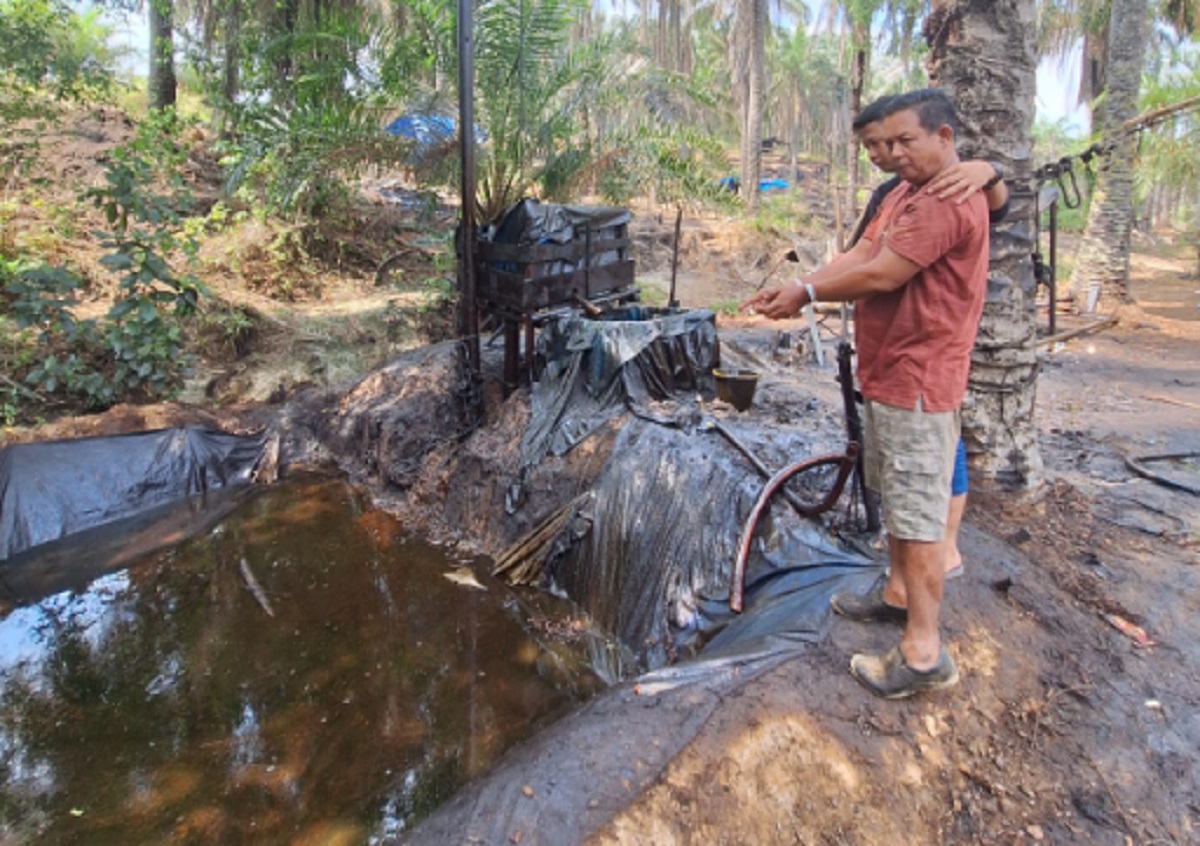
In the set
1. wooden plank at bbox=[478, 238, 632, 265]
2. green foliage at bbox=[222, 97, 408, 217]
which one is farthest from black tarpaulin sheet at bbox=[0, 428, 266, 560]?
wooden plank at bbox=[478, 238, 632, 265]

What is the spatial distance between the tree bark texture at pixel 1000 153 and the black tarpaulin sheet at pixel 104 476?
5.69 metres

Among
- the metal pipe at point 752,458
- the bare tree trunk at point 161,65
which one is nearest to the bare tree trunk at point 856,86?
the metal pipe at point 752,458

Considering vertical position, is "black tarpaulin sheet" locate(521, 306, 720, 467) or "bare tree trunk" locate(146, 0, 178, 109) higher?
"bare tree trunk" locate(146, 0, 178, 109)

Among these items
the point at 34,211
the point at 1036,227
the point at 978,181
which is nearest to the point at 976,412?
the point at 1036,227

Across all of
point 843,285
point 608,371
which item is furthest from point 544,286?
point 843,285

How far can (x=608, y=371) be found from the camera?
5.02 m

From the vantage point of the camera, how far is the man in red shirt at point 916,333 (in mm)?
1983

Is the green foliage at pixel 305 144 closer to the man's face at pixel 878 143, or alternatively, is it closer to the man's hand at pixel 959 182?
the man's face at pixel 878 143

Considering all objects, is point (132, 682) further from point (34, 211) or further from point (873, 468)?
point (34, 211)

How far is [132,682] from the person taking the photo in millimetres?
3523

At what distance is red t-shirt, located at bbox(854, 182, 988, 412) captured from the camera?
1.95 metres

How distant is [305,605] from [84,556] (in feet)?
6.25

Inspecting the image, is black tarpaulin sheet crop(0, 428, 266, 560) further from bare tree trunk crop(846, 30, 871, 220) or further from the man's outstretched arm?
bare tree trunk crop(846, 30, 871, 220)

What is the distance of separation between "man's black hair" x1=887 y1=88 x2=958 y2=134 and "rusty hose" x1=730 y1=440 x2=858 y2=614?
151cm
